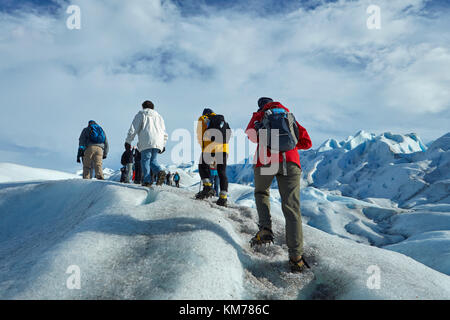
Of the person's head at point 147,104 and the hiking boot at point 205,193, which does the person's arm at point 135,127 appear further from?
the hiking boot at point 205,193

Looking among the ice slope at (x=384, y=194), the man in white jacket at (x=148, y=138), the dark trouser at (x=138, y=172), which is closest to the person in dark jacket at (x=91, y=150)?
the dark trouser at (x=138, y=172)

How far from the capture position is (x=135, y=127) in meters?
6.18

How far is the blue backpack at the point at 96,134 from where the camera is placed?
305 inches

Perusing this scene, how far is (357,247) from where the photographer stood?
4.14m

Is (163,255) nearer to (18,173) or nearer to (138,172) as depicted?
(138,172)

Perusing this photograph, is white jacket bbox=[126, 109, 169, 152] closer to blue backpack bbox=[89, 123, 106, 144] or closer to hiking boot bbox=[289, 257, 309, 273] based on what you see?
blue backpack bbox=[89, 123, 106, 144]

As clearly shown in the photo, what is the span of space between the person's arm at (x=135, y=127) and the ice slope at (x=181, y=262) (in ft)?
5.61

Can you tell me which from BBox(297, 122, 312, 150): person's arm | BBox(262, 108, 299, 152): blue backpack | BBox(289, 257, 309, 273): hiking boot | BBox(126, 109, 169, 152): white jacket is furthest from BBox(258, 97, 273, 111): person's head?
BBox(126, 109, 169, 152): white jacket

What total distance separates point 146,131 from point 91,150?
265 centimetres

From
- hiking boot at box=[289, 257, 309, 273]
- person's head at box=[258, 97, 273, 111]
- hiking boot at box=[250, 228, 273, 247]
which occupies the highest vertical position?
person's head at box=[258, 97, 273, 111]

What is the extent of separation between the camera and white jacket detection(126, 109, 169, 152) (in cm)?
613
